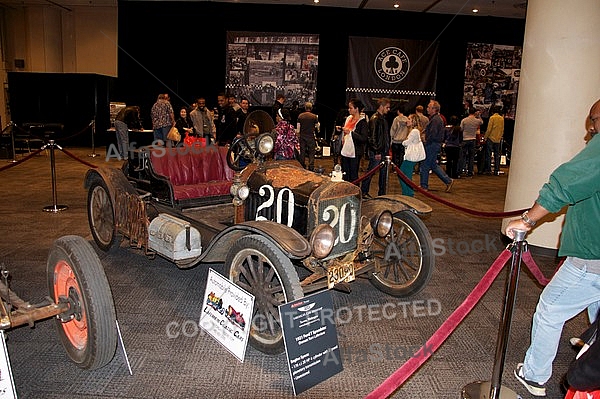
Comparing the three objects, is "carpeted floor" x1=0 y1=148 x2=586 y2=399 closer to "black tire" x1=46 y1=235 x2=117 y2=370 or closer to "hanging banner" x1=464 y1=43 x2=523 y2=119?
"black tire" x1=46 y1=235 x2=117 y2=370

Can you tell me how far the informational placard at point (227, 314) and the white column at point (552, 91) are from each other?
146 inches

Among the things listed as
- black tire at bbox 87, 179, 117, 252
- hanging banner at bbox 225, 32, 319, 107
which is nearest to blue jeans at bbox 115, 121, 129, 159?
hanging banner at bbox 225, 32, 319, 107

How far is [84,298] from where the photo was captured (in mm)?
2588

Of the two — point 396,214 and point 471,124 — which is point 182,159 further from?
point 471,124

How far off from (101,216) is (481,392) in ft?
13.0

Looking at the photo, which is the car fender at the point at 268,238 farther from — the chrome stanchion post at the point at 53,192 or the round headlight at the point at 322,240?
the chrome stanchion post at the point at 53,192

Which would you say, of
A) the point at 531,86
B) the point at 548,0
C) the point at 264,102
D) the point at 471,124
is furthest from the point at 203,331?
the point at 264,102

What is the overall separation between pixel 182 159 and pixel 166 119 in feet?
19.4

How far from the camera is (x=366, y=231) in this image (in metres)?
3.75

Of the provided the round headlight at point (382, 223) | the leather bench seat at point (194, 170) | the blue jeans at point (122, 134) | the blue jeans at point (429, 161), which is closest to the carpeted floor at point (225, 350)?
the round headlight at point (382, 223)

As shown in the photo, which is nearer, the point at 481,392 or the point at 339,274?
the point at 481,392

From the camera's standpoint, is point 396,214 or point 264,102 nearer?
point 396,214

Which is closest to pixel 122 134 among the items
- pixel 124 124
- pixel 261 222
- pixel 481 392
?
pixel 124 124

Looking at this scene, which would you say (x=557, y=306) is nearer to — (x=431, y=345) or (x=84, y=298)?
(x=431, y=345)
